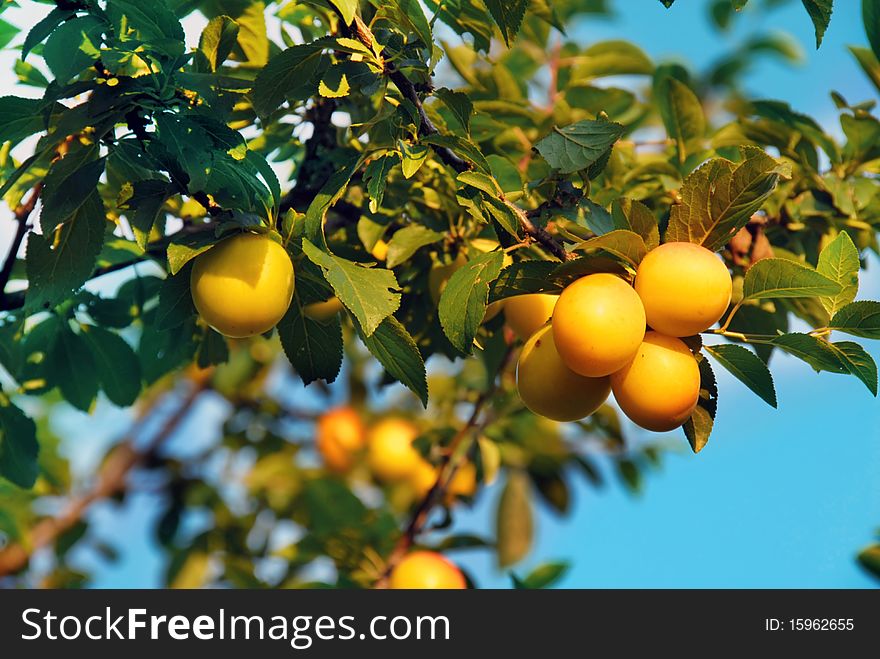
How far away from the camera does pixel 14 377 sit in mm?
1521

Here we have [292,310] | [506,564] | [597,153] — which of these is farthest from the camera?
→ [506,564]

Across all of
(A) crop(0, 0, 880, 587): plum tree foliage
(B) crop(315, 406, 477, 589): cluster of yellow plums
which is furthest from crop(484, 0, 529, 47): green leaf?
(B) crop(315, 406, 477, 589): cluster of yellow plums

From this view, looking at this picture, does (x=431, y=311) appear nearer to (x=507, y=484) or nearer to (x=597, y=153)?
(x=597, y=153)

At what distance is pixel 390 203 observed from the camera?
1.37m

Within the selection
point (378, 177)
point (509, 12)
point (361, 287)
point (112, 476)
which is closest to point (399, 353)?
point (361, 287)

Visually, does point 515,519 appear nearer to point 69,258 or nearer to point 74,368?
point 74,368

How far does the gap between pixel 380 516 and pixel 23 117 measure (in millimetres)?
1261

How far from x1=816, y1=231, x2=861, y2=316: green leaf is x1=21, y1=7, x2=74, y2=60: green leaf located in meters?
0.91

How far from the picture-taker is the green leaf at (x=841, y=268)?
105 centimetres

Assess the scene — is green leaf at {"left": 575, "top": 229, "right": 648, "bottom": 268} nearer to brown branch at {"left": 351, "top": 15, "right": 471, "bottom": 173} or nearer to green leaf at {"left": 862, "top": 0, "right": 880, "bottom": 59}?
brown branch at {"left": 351, "top": 15, "right": 471, "bottom": 173}

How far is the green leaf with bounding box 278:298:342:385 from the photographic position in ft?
3.91

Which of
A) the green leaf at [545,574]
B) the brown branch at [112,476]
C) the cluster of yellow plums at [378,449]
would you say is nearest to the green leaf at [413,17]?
the green leaf at [545,574]

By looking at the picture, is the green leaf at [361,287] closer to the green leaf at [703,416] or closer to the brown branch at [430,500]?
the green leaf at [703,416]

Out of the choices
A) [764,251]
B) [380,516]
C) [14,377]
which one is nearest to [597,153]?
[764,251]
